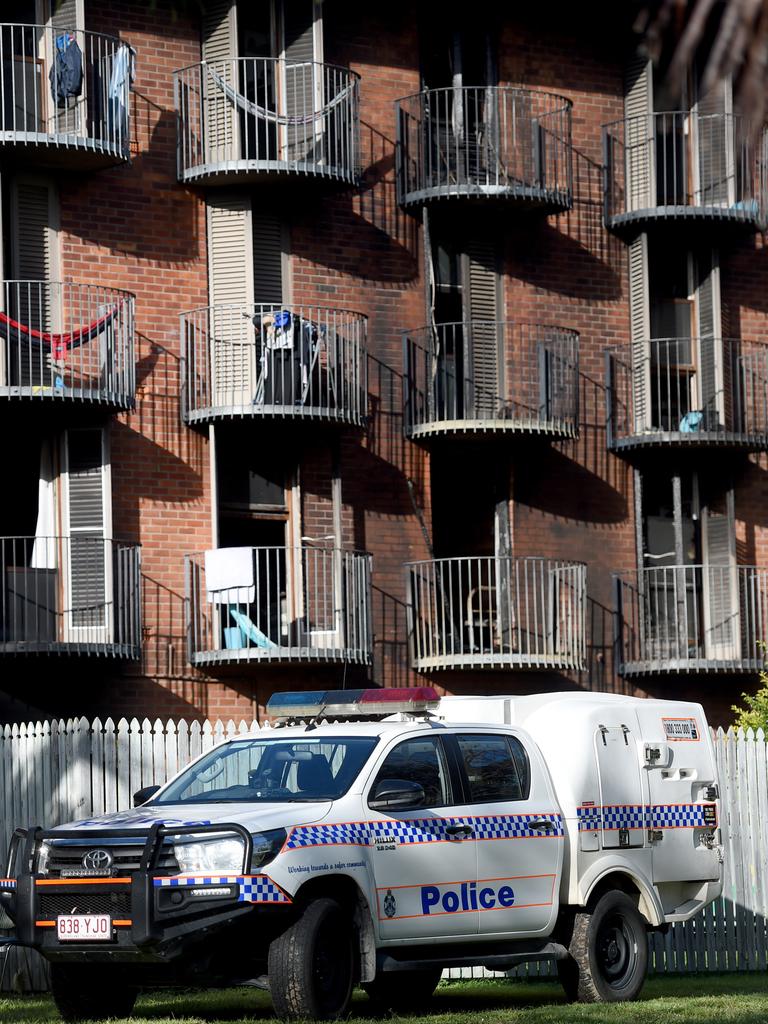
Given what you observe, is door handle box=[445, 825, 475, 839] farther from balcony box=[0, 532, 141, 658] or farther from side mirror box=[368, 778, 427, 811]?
balcony box=[0, 532, 141, 658]

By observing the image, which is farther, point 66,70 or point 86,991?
point 66,70

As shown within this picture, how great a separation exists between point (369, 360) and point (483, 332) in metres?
1.76

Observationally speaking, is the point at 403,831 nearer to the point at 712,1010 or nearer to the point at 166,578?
the point at 712,1010

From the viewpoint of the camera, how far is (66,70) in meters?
22.9

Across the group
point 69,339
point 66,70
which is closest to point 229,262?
point 69,339

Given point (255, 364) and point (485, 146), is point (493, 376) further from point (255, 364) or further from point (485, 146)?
point (255, 364)

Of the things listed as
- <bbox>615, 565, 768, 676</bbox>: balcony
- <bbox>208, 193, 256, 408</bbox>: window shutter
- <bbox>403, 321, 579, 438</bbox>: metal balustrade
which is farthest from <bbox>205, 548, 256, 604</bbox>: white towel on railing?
<bbox>615, 565, 768, 676</bbox>: balcony

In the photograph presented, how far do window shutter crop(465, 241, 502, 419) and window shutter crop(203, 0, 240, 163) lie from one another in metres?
3.78

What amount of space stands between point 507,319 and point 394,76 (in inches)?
136

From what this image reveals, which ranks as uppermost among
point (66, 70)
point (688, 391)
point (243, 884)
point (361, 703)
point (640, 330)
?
point (66, 70)

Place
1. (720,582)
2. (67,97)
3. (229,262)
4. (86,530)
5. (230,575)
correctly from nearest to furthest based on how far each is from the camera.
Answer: (67,97) < (86,530) < (230,575) < (229,262) < (720,582)

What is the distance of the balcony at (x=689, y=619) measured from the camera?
25969 millimetres

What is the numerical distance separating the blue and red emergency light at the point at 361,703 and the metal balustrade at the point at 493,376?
11.4m

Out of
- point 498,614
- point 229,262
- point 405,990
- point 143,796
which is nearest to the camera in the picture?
point 143,796
